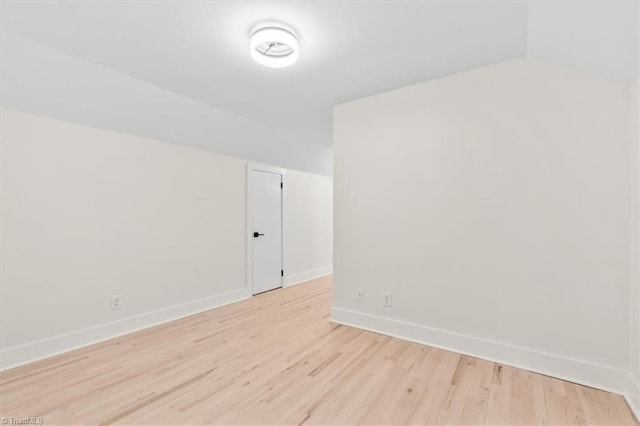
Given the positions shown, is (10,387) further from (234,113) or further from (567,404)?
(567,404)

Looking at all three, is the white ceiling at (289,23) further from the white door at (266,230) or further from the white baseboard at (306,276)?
the white baseboard at (306,276)

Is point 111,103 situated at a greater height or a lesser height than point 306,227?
greater

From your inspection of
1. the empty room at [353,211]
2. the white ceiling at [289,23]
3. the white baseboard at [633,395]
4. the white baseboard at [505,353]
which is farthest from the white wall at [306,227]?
the white baseboard at [633,395]

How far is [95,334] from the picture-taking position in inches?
106

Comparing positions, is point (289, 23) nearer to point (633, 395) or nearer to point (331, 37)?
point (331, 37)

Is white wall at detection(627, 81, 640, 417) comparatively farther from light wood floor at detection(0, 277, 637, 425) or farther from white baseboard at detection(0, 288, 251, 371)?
white baseboard at detection(0, 288, 251, 371)

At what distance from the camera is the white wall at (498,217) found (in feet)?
6.42

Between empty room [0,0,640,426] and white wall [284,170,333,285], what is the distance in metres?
1.73

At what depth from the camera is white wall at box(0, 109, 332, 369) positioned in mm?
2301

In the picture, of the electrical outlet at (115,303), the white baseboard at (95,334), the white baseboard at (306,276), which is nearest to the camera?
the white baseboard at (95,334)

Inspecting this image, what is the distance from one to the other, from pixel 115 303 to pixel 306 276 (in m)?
3.07

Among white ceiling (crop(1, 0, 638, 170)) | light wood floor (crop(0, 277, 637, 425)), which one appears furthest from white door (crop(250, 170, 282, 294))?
white ceiling (crop(1, 0, 638, 170))

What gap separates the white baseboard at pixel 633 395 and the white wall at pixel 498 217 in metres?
0.07

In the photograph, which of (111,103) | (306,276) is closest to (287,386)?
(111,103)
